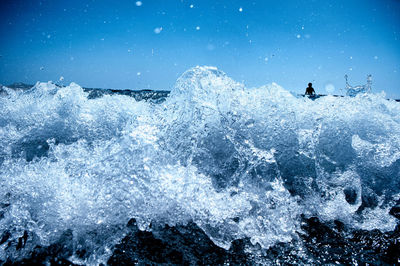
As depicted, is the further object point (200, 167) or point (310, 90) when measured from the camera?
point (310, 90)

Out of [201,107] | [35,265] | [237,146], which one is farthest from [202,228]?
[201,107]

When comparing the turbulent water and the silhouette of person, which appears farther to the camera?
the silhouette of person

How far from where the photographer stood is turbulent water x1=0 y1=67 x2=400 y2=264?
4.39ft

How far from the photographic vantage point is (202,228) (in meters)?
1.37

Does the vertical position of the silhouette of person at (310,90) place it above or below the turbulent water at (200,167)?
above

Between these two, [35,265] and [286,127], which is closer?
[35,265]

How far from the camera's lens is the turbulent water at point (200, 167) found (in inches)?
52.7

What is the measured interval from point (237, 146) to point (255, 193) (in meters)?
0.59

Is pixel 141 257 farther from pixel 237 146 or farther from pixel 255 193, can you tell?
pixel 237 146

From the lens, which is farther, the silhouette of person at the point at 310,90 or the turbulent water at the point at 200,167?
the silhouette of person at the point at 310,90

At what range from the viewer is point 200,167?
2070 mm

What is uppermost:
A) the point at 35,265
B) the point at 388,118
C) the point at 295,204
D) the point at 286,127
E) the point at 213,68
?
the point at 213,68

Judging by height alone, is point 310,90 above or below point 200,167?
above

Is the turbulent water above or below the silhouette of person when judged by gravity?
below
